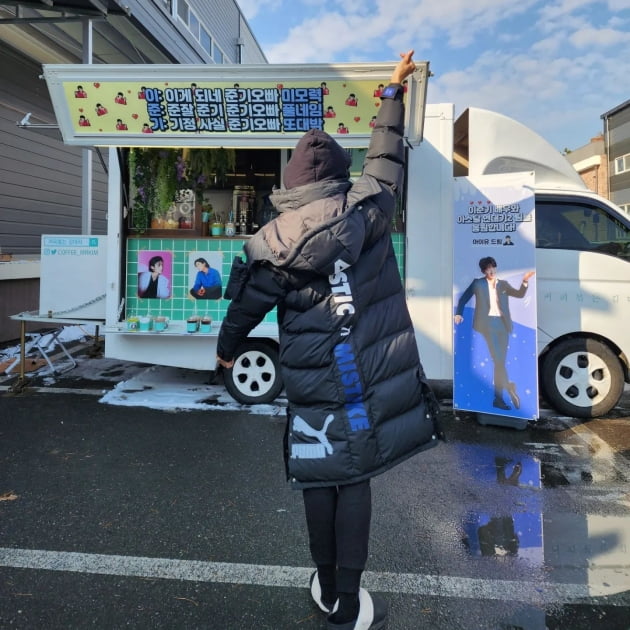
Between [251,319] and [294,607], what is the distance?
4.47 ft

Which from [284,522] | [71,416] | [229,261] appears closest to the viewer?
[284,522]

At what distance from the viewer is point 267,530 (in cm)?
299

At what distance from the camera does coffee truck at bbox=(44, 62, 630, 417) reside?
4500 mm

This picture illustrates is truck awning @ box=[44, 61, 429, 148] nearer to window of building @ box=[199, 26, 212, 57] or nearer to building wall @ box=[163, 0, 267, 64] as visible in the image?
building wall @ box=[163, 0, 267, 64]

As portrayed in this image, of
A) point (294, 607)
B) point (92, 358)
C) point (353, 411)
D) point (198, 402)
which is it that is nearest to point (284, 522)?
point (294, 607)

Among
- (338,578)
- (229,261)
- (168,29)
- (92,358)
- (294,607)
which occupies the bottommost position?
(294,607)

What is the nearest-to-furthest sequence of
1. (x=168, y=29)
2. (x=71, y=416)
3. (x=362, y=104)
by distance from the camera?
(x=362, y=104), (x=71, y=416), (x=168, y=29)

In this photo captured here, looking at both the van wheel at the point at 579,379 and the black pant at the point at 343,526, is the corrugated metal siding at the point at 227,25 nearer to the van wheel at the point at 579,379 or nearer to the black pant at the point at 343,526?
the van wheel at the point at 579,379

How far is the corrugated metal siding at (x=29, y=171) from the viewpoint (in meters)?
8.73

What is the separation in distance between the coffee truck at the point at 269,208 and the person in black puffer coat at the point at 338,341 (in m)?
2.67

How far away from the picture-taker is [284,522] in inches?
121

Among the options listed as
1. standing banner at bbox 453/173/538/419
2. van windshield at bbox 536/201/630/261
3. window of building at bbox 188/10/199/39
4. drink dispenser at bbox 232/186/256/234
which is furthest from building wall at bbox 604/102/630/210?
drink dispenser at bbox 232/186/256/234

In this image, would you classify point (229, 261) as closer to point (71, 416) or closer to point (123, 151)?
point (123, 151)

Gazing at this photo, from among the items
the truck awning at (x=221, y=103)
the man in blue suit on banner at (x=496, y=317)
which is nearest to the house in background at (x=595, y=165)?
the man in blue suit on banner at (x=496, y=317)
